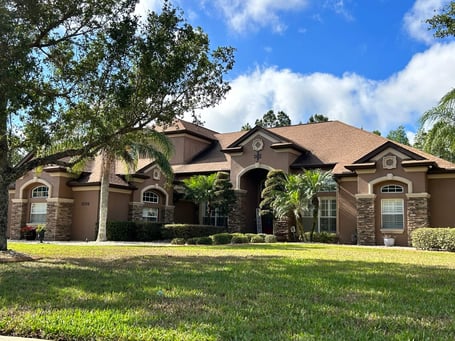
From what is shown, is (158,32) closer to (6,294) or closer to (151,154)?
(6,294)

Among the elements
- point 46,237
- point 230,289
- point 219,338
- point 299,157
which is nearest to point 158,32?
point 230,289

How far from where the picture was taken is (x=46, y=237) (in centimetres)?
2828

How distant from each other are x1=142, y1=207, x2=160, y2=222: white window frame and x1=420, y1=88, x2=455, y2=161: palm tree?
689 inches

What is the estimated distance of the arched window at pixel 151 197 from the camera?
30.3 metres

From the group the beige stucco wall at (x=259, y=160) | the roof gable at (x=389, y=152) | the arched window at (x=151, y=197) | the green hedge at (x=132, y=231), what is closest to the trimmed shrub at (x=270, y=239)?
the beige stucco wall at (x=259, y=160)

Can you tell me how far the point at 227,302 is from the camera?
696cm

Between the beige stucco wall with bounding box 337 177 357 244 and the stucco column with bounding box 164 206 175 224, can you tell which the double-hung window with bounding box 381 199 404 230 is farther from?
the stucco column with bounding box 164 206 175 224

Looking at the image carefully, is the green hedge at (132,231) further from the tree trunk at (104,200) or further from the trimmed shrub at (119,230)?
the tree trunk at (104,200)

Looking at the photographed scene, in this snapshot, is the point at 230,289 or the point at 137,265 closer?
the point at 230,289

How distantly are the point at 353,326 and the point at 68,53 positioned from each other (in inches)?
487

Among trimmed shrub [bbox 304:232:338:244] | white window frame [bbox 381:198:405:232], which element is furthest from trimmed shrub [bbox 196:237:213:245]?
white window frame [bbox 381:198:405:232]

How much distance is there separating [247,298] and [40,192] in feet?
85.4

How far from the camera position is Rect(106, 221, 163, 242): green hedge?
88.0ft

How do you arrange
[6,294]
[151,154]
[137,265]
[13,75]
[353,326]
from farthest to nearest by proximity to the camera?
[151,154] < [137,265] < [13,75] < [6,294] < [353,326]
